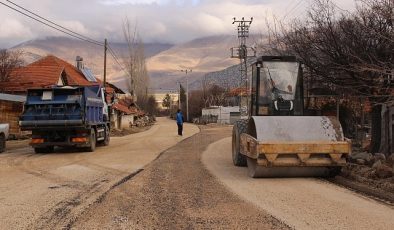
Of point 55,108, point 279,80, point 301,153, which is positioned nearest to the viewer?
point 301,153

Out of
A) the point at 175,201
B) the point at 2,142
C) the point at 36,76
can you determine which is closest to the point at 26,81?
the point at 36,76

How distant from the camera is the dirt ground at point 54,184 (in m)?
8.47

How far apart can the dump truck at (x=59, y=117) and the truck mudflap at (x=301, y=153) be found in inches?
445

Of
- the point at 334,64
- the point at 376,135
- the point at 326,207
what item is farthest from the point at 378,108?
the point at 326,207

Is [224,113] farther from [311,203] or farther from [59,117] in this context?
[311,203]

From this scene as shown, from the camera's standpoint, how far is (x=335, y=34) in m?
15.4

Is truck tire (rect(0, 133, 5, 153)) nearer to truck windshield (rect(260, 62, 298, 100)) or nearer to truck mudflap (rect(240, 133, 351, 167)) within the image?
truck windshield (rect(260, 62, 298, 100))

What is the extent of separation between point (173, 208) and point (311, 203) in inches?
97.2

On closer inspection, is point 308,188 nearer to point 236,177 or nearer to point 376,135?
point 236,177

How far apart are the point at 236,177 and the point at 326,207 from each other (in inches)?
173

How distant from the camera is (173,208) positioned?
9133 millimetres

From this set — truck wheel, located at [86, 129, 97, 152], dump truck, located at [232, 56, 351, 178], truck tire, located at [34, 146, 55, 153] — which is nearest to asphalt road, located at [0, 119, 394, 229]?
dump truck, located at [232, 56, 351, 178]

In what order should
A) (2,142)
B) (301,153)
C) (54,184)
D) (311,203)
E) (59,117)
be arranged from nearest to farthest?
(311,203) → (301,153) → (54,184) → (59,117) → (2,142)

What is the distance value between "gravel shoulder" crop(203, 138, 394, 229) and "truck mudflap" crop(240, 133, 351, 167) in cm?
44
